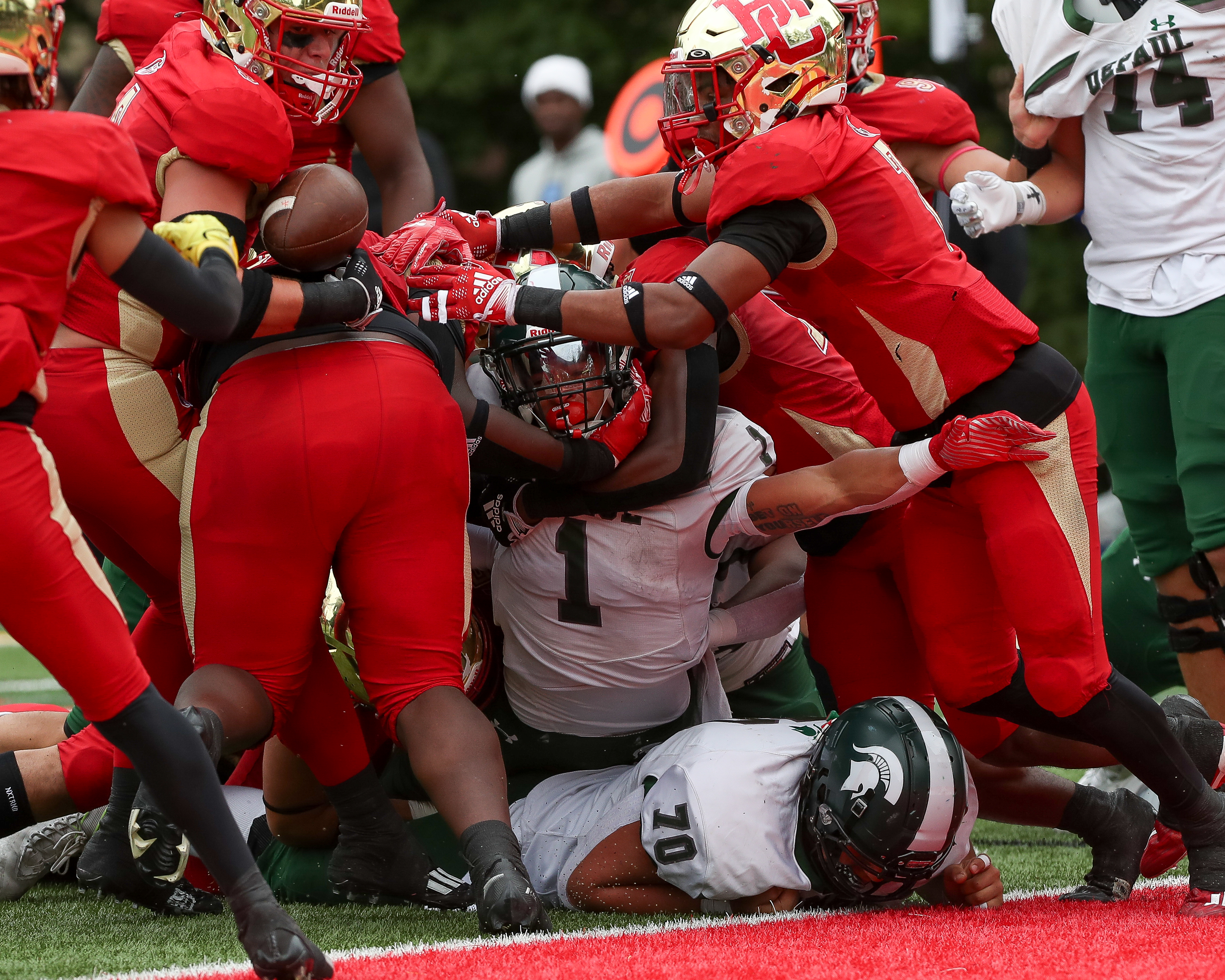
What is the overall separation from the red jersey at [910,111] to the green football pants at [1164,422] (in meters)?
0.61

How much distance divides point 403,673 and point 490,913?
1.70ft

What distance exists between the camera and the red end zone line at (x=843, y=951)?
2479 millimetres

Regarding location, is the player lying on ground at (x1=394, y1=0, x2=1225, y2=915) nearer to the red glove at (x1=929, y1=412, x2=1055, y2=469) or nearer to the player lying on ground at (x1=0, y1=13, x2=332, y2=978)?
the red glove at (x1=929, y1=412, x2=1055, y2=469)

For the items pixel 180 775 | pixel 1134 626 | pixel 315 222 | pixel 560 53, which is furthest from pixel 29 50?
pixel 560 53

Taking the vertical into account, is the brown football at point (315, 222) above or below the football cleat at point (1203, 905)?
above

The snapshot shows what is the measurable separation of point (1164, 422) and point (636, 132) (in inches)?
220

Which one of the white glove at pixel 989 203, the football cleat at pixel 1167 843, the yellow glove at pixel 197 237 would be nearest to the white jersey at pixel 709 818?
the football cleat at pixel 1167 843

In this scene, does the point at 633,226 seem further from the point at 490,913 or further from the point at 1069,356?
the point at 1069,356

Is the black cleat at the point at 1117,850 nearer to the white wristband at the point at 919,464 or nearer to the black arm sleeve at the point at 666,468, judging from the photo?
the white wristband at the point at 919,464

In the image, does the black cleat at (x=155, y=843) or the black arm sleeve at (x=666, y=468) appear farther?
the black arm sleeve at (x=666, y=468)

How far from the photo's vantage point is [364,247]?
3.26 m

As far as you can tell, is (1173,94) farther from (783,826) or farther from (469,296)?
A: (783,826)

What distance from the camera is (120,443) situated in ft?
9.98

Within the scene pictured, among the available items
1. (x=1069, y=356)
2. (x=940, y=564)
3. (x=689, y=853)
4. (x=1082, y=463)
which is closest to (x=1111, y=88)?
(x=1082, y=463)
